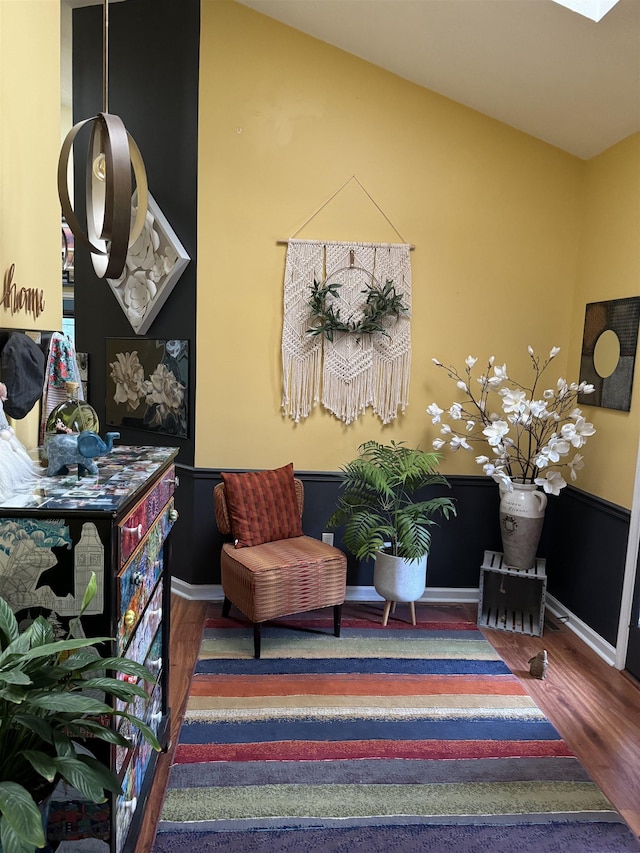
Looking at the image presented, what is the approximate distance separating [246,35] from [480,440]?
101 inches

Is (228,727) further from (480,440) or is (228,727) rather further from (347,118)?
(347,118)

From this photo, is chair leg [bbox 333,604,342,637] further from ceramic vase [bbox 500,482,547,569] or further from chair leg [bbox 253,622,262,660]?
ceramic vase [bbox 500,482,547,569]

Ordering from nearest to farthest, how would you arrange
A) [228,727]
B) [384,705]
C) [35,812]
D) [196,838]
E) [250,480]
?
[35,812] → [196,838] → [228,727] → [384,705] → [250,480]

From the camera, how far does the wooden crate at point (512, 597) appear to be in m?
3.23

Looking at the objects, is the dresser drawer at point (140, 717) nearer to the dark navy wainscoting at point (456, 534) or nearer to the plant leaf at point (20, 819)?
the plant leaf at point (20, 819)

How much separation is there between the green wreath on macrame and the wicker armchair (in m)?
1.05

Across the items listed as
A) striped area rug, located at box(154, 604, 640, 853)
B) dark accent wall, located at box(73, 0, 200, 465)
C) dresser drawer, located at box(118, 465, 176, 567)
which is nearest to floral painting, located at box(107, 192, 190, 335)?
dark accent wall, located at box(73, 0, 200, 465)

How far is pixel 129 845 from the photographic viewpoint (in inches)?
63.5

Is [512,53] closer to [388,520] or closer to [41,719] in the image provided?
[388,520]

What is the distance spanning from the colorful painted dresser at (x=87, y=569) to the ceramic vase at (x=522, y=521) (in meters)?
2.18

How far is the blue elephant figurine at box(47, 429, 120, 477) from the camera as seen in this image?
5.30 ft

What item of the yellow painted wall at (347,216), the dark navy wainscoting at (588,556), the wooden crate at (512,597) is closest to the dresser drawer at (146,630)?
the yellow painted wall at (347,216)

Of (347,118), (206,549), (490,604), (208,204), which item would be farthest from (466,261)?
(206,549)

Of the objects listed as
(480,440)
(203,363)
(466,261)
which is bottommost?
(480,440)
